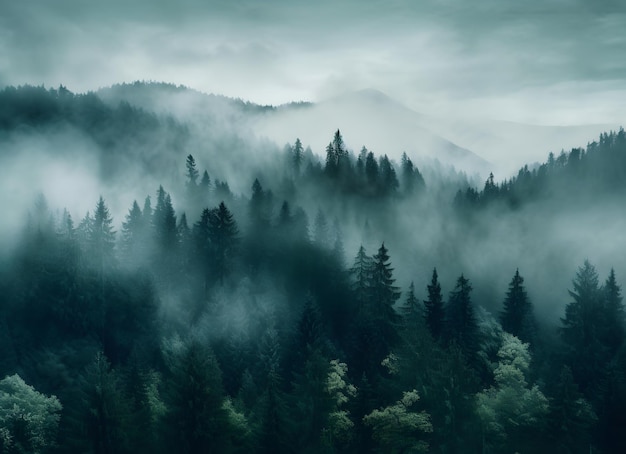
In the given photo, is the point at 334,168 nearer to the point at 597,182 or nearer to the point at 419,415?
the point at 597,182

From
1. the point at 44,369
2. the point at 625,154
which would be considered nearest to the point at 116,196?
the point at 44,369

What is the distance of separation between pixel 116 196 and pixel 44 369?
349 feet

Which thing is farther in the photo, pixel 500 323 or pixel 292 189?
pixel 292 189

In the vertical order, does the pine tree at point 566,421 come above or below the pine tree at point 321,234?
below

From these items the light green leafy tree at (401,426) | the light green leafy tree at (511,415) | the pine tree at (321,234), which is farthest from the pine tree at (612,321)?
the light green leafy tree at (401,426)

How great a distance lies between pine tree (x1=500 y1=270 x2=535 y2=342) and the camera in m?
84.4

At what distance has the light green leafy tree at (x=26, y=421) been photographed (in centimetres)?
4850

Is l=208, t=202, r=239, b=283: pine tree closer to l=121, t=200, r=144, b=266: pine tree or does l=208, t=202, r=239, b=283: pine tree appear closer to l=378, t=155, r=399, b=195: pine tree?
l=121, t=200, r=144, b=266: pine tree

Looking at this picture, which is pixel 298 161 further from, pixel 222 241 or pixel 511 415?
pixel 511 415

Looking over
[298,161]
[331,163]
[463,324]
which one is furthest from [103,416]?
[298,161]

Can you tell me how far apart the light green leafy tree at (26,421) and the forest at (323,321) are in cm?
22

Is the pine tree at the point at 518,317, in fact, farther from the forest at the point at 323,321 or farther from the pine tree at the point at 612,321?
the pine tree at the point at 612,321

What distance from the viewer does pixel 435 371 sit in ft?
157

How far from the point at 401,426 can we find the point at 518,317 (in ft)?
155
